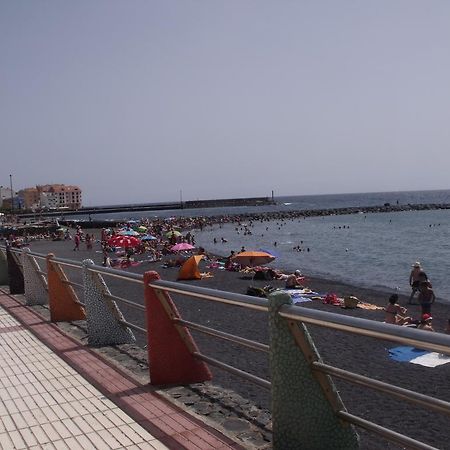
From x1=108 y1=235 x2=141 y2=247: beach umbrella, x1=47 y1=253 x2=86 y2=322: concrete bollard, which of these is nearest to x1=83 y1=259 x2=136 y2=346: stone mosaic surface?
x1=47 y1=253 x2=86 y2=322: concrete bollard

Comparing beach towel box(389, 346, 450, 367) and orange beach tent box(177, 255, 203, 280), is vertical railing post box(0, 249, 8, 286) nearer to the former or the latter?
orange beach tent box(177, 255, 203, 280)

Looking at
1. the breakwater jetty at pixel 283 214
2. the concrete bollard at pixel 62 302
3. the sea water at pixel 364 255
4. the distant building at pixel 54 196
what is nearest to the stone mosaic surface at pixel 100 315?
the concrete bollard at pixel 62 302

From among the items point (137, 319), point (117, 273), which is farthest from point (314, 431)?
point (137, 319)

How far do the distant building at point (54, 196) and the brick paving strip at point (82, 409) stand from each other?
15630cm

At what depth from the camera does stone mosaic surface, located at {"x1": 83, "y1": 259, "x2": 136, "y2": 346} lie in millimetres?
6512

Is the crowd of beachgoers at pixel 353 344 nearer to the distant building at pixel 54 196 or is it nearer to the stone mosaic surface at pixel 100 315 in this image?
the stone mosaic surface at pixel 100 315

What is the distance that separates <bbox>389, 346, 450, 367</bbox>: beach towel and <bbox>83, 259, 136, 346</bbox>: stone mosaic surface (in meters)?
4.92

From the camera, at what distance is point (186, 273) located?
21.9 m

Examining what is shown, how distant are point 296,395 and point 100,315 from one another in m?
3.89

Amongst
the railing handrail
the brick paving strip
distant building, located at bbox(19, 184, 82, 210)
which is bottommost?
the brick paving strip

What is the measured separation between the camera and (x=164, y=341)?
4.87 metres

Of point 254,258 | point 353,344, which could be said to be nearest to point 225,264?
point 254,258

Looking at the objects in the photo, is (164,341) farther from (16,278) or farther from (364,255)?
(364,255)

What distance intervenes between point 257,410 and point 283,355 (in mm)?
1384
